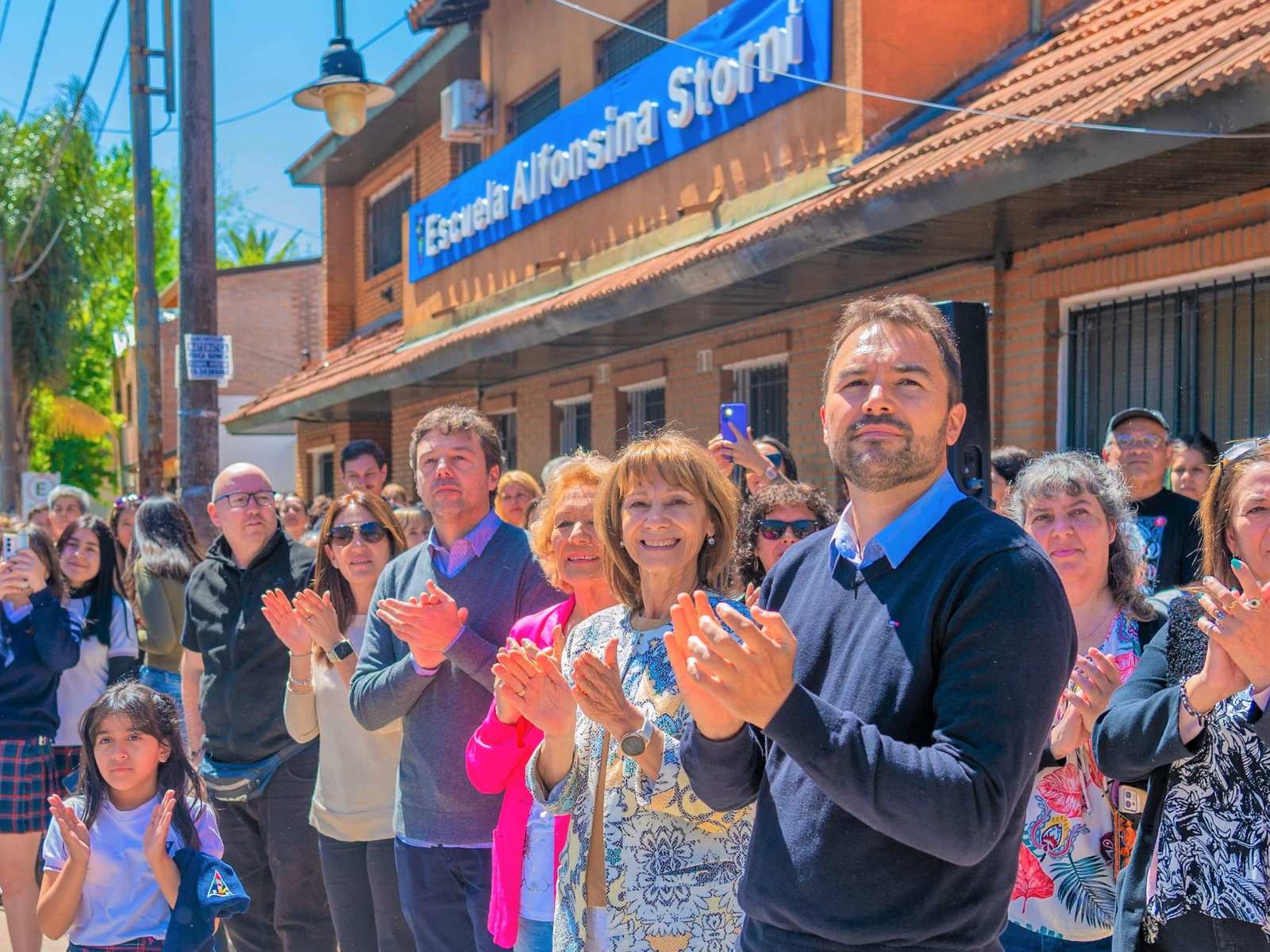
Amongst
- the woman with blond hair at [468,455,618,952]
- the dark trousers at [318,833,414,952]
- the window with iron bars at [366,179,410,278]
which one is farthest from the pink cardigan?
the window with iron bars at [366,179,410,278]

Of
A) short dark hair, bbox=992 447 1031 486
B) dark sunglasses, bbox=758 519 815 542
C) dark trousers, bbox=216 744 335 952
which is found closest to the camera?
dark sunglasses, bbox=758 519 815 542

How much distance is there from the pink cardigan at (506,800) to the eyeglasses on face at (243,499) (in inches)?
95.3

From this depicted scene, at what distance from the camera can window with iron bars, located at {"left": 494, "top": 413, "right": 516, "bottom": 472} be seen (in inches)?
594

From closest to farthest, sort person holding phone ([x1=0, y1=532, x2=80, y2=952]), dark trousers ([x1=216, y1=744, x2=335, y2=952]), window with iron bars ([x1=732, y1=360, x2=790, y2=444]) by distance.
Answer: dark trousers ([x1=216, y1=744, x2=335, y2=952]) → person holding phone ([x1=0, y1=532, x2=80, y2=952]) → window with iron bars ([x1=732, y1=360, x2=790, y2=444])

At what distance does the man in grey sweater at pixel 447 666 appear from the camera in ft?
13.5

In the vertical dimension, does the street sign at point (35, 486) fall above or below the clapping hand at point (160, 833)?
above

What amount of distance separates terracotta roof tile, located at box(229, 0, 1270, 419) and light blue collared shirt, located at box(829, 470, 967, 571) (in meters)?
3.52

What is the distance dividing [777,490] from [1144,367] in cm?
318

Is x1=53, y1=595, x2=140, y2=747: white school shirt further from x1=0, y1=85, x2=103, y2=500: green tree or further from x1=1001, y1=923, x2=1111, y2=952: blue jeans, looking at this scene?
x1=0, y1=85, x2=103, y2=500: green tree

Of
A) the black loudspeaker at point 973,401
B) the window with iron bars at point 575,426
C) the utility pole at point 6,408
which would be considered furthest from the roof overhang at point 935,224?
the utility pole at point 6,408

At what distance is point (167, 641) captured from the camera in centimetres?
709

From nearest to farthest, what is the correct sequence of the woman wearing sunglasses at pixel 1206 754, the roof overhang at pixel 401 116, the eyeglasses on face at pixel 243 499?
the woman wearing sunglasses at pixel 1206 754, the eyeglasses on face at pixel 243 499, the roof overhang at pixel 401 116

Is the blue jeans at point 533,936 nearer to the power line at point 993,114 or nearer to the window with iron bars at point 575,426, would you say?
the power line at point 993,114

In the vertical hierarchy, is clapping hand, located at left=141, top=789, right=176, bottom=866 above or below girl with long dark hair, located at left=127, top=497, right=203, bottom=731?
below
